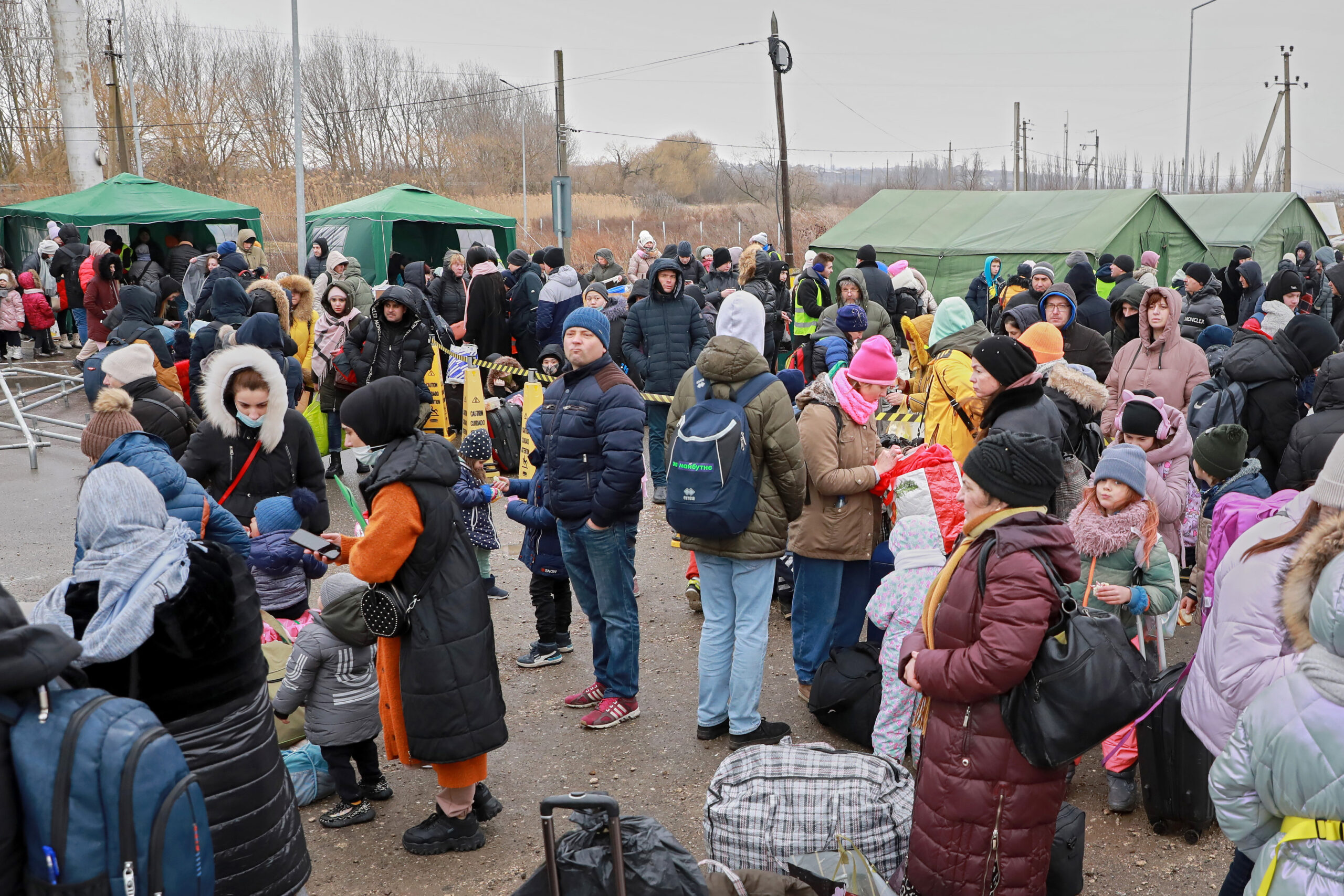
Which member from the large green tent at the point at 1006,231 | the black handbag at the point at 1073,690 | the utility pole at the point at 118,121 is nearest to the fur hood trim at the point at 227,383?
the black handbag at the point at 1073,690

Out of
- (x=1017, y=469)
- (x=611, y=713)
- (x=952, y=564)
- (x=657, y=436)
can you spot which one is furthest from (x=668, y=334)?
Result: (x=1017, y=469)

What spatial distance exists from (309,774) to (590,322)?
2456 millimetres

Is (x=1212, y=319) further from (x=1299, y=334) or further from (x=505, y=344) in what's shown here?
(x=505, y=344)

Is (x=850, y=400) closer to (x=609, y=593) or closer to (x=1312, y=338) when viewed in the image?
(x=609, y=593)

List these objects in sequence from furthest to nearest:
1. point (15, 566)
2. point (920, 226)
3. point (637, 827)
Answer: point (920, 226) → point (15, 566) → point (637, 827)

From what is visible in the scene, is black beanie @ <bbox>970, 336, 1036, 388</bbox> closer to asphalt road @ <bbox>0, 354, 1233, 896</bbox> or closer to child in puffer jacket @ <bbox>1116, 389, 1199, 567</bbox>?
child in puffer jacket @ <bbox>1116, 389, 1199, 567</bbox>

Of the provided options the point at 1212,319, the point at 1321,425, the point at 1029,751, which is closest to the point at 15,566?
the point at 1029,751

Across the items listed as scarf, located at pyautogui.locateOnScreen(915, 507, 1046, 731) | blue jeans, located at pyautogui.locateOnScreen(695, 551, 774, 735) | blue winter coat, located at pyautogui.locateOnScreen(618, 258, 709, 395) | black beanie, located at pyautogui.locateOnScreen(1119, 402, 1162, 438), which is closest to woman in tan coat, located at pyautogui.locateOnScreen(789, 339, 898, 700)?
blue jeans, located at pyautogui.locateOnScreen(695, 551, 774, 735)

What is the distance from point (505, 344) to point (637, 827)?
962 cm

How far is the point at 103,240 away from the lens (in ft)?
61.7

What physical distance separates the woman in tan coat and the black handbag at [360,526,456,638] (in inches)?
78.6

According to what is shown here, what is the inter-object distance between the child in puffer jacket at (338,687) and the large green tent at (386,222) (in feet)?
49.4

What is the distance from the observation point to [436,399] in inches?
369

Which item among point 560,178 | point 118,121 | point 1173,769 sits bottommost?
point 1173,769
